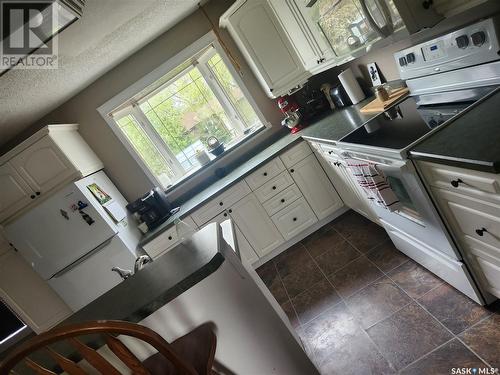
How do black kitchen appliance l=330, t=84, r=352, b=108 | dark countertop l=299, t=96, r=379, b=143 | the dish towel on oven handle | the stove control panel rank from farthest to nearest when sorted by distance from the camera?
black kitchen appliance l=330, t=84, r=352, b=108 → dark countertop l=299, t=96, r=379, b=143 → the dish towel on oven handle → the stove control panel

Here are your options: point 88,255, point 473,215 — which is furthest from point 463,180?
point 88,255

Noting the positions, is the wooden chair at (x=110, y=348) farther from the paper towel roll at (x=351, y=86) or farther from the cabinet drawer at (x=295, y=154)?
the paper towel roll at (x=351, y=86)

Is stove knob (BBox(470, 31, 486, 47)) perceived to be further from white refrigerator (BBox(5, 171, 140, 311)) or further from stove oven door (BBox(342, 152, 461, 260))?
white refrigerator (BBox(5, 171, 140, 311))

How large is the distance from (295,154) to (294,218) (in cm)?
65

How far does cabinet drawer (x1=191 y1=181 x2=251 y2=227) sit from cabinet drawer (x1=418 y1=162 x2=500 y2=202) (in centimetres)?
188

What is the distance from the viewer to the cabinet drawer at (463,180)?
1135mm

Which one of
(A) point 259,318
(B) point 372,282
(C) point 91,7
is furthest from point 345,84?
(A) point 259,318

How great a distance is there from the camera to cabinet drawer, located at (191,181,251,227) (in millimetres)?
3152

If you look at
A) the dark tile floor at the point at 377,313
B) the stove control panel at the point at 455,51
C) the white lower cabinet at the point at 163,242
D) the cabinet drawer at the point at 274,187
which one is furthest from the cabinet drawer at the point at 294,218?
the stove control panel at the point at 455,51

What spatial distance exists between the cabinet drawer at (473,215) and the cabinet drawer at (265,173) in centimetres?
176

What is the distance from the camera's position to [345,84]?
9.58ft

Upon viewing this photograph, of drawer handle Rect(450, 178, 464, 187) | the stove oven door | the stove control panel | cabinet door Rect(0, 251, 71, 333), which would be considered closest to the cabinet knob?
the stove control panel

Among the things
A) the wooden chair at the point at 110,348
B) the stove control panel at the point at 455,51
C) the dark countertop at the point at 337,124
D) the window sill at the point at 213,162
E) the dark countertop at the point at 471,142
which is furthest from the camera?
the window sill at the point at 213,162

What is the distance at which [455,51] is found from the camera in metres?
1.62
